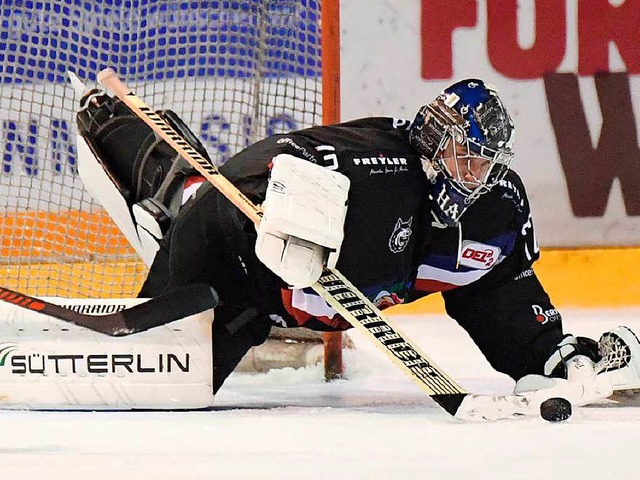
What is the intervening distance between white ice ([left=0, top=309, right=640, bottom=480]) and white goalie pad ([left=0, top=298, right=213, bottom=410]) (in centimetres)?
6

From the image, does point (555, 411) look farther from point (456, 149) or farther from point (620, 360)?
point (456, 149)

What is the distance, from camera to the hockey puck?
6.72 feet

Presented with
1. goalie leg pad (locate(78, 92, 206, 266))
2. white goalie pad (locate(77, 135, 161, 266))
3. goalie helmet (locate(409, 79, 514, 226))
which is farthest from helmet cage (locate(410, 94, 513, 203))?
white goalie pad (locate(77, 135, 161, 266))

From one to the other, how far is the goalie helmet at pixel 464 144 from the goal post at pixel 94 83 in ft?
2.78

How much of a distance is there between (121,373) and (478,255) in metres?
0.79

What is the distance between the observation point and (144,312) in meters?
2.32

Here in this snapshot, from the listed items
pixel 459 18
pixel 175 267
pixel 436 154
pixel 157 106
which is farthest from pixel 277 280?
pixel 459 18

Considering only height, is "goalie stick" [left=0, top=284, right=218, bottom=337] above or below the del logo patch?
below

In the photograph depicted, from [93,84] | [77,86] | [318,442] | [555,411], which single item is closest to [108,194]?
[77,86]

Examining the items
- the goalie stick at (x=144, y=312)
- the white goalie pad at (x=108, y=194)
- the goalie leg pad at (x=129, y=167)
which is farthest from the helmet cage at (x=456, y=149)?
the white goalie pad at (x=108, y=194)

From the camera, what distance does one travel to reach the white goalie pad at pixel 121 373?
91.0 inches

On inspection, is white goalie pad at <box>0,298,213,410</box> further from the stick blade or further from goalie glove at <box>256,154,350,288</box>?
the stick blade

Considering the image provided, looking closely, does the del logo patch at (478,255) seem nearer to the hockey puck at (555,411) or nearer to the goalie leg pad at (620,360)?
the goalie leg pad at (620,360)

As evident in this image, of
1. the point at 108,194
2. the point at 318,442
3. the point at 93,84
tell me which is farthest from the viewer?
the point at 93,84
